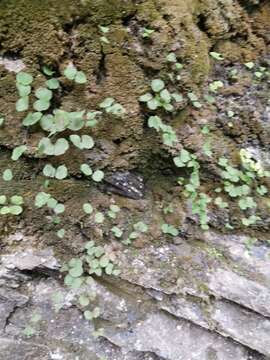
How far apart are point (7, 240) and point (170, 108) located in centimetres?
89

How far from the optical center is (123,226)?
186 centimetres

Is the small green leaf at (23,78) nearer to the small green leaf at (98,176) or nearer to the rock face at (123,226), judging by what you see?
the rock face at (123,226)

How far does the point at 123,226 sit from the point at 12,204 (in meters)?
0.49

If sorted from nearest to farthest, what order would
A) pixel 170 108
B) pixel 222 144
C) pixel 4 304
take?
pixel 4 304 → pixel 170 108 → pixel 222 144

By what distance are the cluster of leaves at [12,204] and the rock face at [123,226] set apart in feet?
0.14

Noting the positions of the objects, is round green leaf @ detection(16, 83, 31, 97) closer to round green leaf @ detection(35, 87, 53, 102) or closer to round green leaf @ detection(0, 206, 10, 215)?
round green leaf @ detection(35, 87, 53, 102)

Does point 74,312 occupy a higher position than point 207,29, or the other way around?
point 207,29

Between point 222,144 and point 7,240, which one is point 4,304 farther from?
point 222,144

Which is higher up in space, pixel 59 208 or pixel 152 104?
pixel 152 104

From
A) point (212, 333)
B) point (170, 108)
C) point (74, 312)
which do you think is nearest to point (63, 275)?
point (74, 312)

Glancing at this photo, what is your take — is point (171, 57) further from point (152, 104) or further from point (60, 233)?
point (60, 233)

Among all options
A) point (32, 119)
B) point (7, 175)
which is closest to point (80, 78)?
point (32, 119)

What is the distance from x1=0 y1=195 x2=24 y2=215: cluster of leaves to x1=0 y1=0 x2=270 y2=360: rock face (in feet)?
0.14

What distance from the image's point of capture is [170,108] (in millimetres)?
1838
